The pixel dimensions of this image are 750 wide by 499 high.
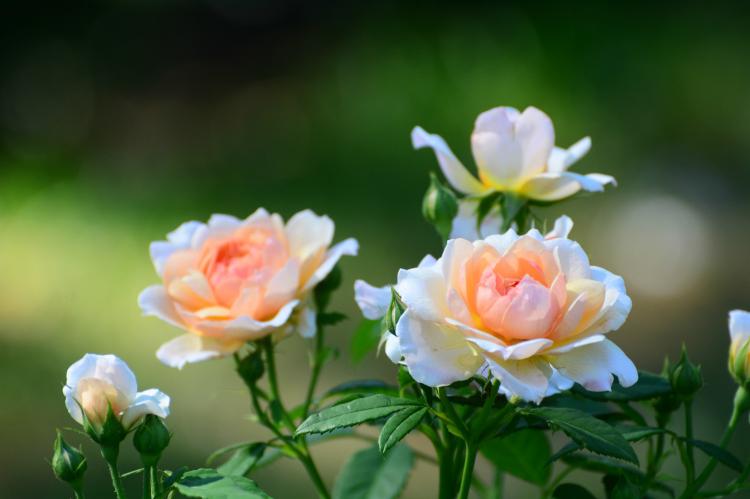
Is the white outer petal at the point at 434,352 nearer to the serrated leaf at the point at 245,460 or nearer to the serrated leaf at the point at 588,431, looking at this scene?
the serrated leaf at the point at 588,431

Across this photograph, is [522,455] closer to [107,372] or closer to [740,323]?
[740,323]

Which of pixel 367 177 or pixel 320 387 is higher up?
pixel 367 177

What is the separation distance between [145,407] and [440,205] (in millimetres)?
211

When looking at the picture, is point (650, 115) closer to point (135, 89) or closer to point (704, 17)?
point (704, 17)

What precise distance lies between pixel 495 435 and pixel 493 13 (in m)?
3.10

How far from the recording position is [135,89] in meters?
3.54

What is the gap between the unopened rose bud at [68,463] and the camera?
0.46 meters

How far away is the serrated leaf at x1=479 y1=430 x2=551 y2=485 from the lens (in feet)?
1.97

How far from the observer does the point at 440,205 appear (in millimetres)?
587

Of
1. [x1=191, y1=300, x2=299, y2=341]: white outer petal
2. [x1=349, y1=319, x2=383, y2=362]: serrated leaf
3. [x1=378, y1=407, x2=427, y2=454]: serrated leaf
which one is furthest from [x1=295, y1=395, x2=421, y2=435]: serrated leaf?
[x1=349, y1=319, x2=383, y2=362]: serrated leaf

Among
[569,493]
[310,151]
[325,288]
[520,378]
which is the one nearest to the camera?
[520,378]

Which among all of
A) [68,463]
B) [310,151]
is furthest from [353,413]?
[310,151]

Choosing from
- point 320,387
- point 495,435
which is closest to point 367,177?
point 320,387

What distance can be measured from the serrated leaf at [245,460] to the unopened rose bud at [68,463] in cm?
10
